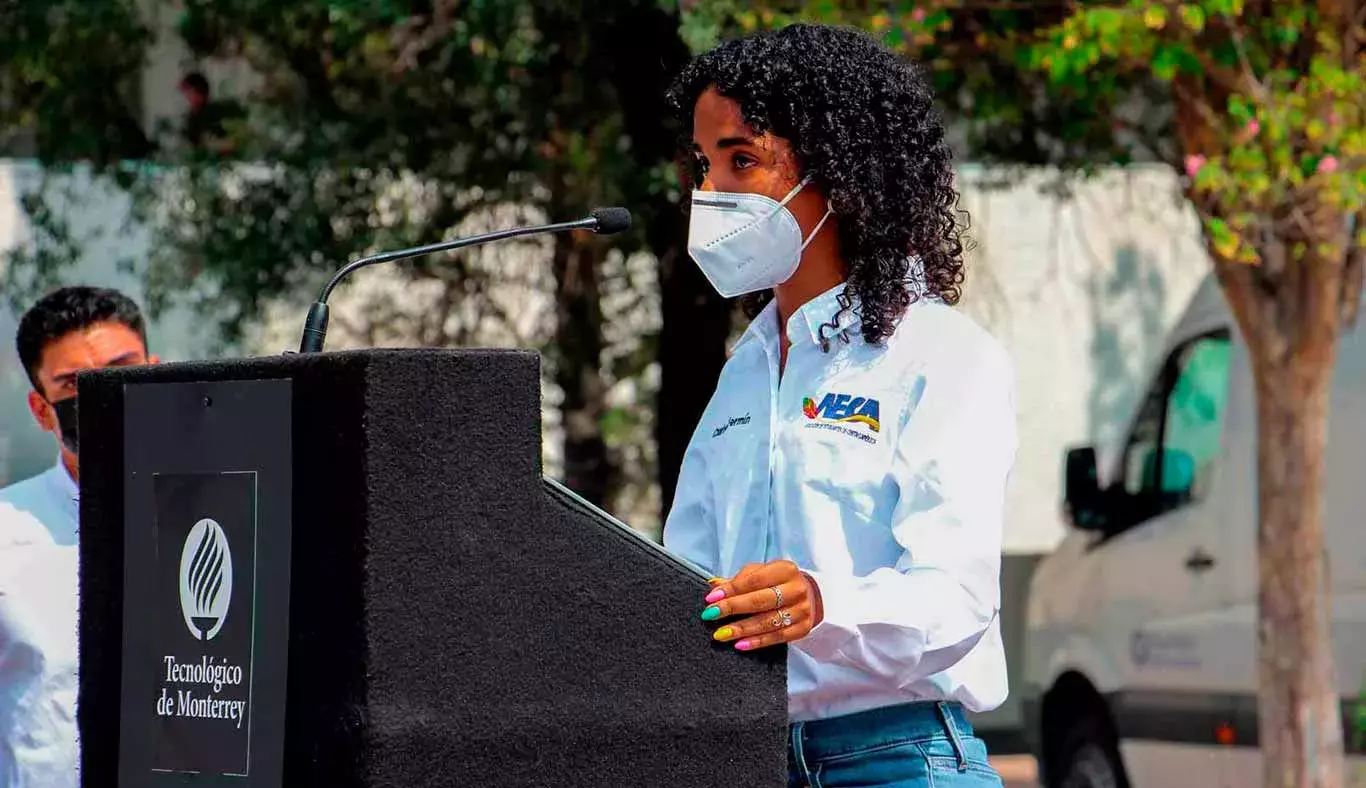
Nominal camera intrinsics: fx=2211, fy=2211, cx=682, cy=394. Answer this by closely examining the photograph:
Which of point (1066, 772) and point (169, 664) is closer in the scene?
point (169, 664)

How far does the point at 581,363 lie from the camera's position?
12258mm

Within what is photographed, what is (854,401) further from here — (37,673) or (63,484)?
(63,484)

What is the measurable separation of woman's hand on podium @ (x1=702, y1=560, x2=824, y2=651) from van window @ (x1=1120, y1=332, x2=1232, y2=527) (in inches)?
269

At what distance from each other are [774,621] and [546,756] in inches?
11.1

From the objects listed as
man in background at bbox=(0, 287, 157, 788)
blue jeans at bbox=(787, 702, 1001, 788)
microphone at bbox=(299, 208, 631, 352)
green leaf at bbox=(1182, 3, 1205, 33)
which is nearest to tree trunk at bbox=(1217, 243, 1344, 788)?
green leaf at bbox=(1182, 3, 1205, 33)

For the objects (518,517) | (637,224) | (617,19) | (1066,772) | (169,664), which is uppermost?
(617,19)

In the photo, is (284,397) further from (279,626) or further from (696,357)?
(696,357)

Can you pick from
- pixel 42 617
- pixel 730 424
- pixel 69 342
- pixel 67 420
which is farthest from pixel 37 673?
pixel 730 424

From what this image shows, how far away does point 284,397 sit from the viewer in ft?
7.20

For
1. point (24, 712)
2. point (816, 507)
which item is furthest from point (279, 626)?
point (24, 712)

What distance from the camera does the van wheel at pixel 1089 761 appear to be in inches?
364

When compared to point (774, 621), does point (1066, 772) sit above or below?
below

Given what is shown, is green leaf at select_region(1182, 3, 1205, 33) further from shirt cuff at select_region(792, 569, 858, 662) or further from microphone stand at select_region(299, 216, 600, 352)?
shirt cuff at select_region(792, 569, 858, 662)

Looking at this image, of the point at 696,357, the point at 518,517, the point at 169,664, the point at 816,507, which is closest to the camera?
the point at 518,517
